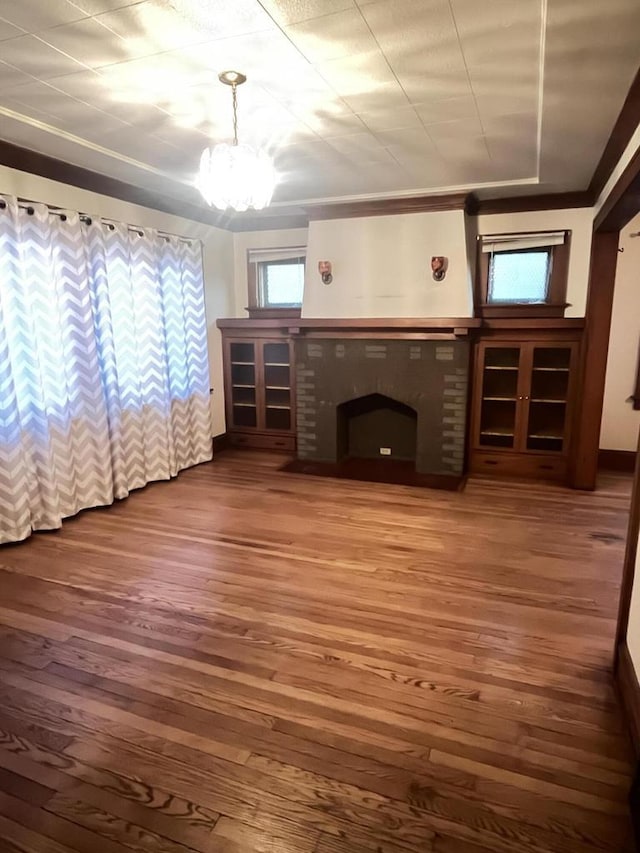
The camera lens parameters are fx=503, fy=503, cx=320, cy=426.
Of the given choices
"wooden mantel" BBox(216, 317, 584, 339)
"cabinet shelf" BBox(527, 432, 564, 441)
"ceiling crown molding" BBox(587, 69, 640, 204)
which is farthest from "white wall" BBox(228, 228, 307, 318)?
"cabinet shelf" BBox(527, 432, 564, 441)

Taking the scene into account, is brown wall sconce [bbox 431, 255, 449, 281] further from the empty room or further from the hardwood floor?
the hardwood floor

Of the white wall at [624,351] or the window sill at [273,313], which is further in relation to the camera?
the window sill at [273,313]

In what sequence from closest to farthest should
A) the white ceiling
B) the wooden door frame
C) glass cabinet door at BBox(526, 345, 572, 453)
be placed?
the white ceiling, the wooden door frame, glass cabinet door at BBox(526, 345, 572, 453)

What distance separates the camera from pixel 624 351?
16.3ft

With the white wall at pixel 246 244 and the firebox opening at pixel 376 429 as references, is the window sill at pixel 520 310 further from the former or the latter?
the white wall at pixel 246 244

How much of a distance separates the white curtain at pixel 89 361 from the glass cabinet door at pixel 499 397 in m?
2.86

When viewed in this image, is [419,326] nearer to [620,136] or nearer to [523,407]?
[523,407]

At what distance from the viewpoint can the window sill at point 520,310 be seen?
4.66 m

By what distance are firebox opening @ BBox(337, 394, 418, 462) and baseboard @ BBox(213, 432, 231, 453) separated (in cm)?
144

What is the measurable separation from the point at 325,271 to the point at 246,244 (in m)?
1.31

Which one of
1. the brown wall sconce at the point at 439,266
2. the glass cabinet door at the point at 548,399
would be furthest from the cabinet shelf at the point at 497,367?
the brown wall sconce at the point at 439,266

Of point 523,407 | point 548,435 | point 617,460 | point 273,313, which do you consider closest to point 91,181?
point 273,313

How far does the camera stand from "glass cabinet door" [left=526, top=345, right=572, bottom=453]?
472 centimetres

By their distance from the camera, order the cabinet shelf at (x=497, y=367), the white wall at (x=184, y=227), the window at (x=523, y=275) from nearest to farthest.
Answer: the white wall at (x=184, y=227), the window at (x=523, y=275), the cabinet shelf at (x=497, y=367)
